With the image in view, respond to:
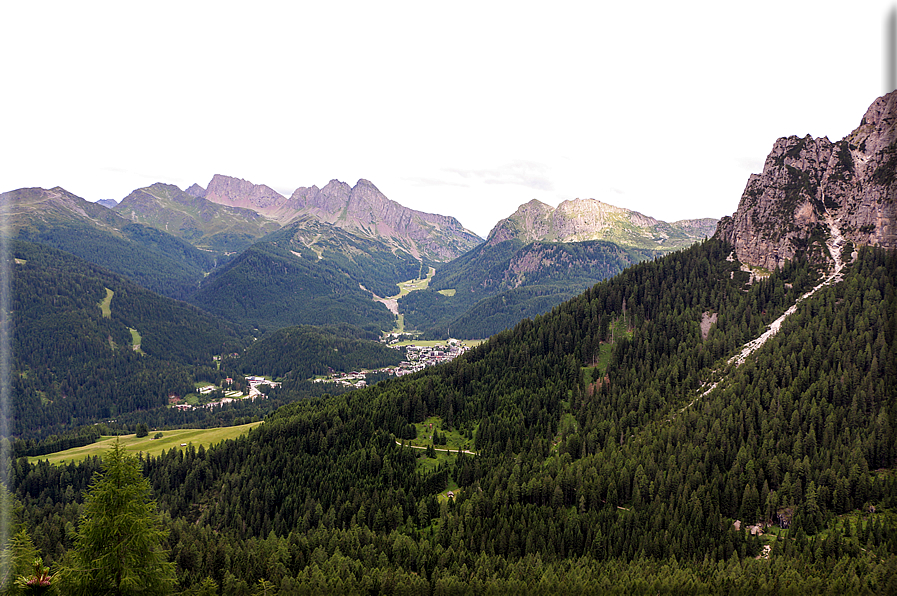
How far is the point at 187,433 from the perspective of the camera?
178 metres

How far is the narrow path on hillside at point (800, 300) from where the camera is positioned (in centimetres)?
14312

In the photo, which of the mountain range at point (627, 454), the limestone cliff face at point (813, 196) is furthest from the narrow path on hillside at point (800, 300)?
the limestone cliff face at point (813, 196)

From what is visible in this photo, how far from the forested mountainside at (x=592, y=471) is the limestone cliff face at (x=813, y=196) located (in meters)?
12.7

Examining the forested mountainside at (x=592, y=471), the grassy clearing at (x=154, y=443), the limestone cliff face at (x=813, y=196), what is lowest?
the grassy clearing at (x=154, y=443)

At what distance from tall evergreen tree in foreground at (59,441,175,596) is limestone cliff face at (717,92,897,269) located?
660 feet

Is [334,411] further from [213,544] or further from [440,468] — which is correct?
[213,544]

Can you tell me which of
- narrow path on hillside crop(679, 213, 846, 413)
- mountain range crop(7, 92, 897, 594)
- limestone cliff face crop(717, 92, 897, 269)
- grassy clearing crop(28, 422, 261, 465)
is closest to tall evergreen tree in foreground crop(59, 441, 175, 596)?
mountain range crop(7, 92, 897, 594)

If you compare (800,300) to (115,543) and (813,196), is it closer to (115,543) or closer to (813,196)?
(813,196)

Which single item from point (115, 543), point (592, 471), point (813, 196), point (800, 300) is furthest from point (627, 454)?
point (813, 196)

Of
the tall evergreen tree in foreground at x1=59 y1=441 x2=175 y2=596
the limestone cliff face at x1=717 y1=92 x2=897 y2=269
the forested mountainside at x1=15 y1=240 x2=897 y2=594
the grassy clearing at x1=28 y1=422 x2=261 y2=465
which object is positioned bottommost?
the grassy clearing at x1=28 y1=422 x2=261 y2=465

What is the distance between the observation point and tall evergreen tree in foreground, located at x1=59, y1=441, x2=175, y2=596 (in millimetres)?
28469

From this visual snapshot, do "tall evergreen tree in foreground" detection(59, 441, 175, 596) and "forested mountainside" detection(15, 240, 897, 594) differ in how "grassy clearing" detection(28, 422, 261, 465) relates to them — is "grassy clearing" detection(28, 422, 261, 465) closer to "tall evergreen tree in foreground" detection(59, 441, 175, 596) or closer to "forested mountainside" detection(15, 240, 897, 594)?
"forested mountainside" detection(15, 240, 897, 594)

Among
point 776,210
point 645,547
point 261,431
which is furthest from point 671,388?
point 261,431

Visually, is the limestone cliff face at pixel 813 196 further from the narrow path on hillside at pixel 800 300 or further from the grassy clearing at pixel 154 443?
the grassy clearing at pixel 154 443
